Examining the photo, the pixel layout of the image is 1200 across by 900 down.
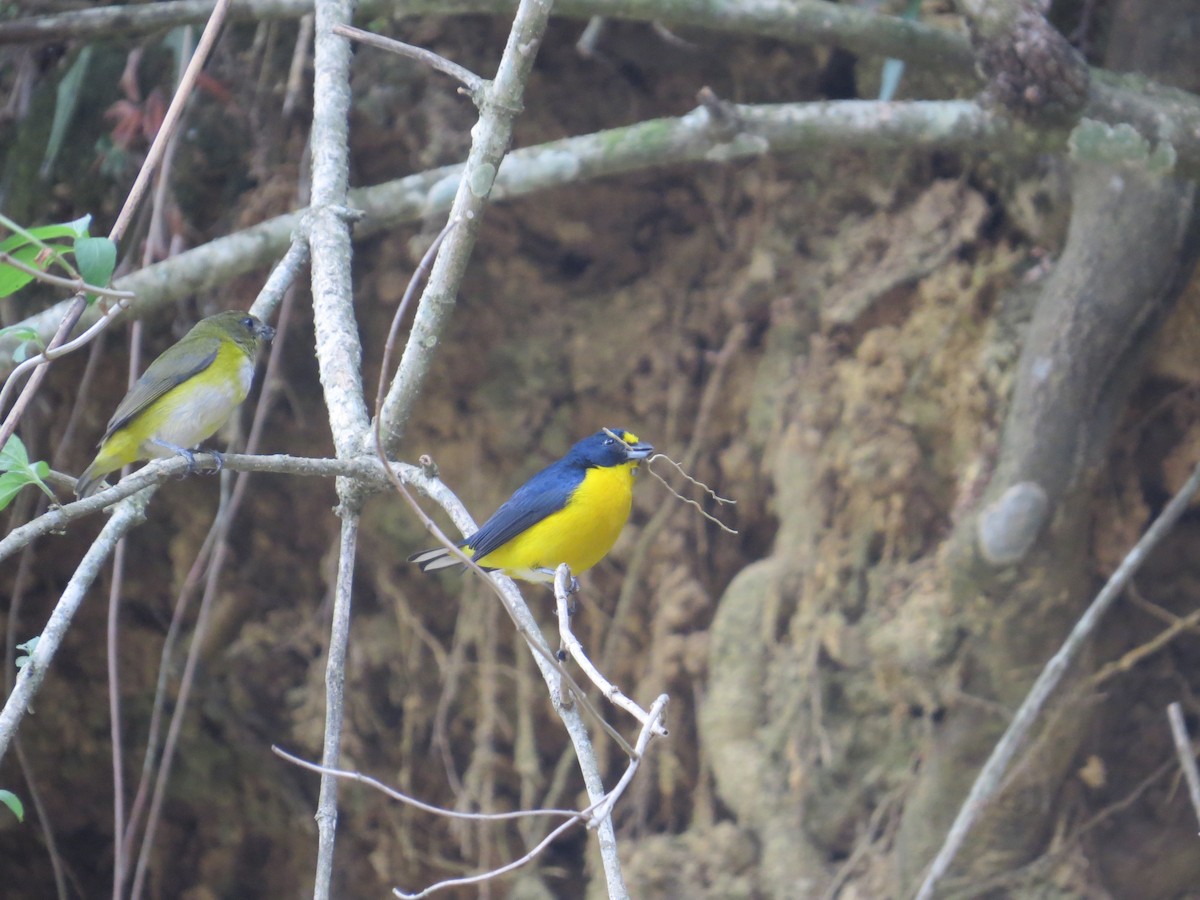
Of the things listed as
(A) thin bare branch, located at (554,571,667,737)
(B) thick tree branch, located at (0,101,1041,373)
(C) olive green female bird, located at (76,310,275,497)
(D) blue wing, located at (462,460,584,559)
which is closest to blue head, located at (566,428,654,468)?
(D) blue wing, located at (462,460,584,559)

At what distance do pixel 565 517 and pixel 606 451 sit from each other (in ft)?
0.93

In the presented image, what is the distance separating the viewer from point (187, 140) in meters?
4.75

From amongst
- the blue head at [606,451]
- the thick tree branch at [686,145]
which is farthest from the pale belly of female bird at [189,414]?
the blue head at [606,451]

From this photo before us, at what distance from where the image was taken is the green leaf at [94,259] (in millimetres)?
1919

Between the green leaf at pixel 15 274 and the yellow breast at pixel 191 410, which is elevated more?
the green leaf at pixel 15 274

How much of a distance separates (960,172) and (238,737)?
371 centimetres

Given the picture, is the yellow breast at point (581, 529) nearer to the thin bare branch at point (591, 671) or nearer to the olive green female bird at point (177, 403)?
the olive green female bird at point (177, 403)

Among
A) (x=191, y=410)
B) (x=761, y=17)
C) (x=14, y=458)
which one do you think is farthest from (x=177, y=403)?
(x=761, y=17)

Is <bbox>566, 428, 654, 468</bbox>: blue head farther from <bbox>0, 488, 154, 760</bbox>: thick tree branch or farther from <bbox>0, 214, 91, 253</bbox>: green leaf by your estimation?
<bbox>0, 214, 91, 253</bbox>: green leaf

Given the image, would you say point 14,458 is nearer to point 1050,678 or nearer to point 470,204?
point 470,204

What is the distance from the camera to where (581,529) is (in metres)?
3.35

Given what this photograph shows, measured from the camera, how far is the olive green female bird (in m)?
3.40

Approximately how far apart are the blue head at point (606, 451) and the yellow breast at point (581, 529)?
25mm

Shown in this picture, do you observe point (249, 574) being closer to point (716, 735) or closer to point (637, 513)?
point (637, 513)
